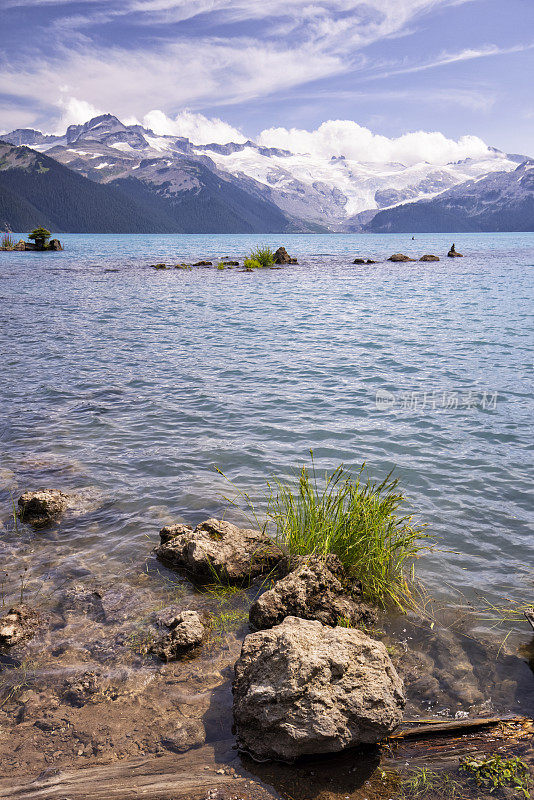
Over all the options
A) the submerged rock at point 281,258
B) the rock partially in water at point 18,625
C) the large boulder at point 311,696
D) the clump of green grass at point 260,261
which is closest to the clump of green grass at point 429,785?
the large boulder at point 311,696

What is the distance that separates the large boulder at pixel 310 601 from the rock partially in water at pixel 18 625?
240 centimetres

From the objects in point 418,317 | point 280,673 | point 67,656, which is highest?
point 418,317

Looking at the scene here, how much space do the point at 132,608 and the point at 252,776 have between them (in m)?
2.67

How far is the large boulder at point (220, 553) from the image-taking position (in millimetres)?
6484

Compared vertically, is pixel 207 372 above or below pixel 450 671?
above

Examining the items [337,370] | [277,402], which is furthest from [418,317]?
[277,402]

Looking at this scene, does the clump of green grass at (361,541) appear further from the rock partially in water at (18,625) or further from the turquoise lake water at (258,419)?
the rock partially in water at (18,625)

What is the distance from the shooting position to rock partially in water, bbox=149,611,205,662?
5.17 m

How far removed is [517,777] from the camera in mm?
3797

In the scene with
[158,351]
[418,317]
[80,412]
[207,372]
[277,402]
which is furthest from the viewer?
[418,317]

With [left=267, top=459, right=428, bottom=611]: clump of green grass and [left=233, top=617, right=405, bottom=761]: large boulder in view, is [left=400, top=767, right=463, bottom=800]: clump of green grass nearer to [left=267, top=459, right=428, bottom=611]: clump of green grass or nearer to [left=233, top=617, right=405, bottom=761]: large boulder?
[left=233, top=617, right=405, bottom=761]: large boulder

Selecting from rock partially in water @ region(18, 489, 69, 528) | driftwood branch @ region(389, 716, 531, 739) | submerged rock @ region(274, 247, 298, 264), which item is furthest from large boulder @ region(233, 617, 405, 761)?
submerged rock @ region(274, 247, 298, 264)

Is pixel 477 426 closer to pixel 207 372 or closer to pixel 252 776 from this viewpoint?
pixel 207 372

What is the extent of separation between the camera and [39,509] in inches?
313
